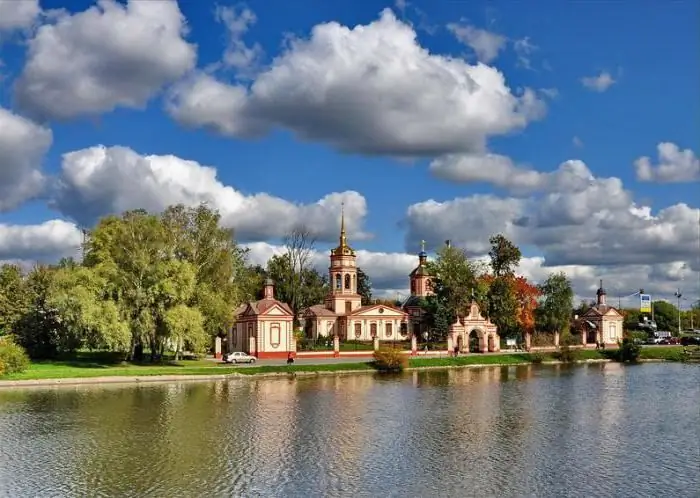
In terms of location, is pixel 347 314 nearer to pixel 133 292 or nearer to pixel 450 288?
pixel 450 288

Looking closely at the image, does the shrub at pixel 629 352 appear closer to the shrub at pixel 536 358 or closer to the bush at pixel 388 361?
the shrub at pixel 536 358

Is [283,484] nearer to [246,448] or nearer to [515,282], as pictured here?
[246,448]

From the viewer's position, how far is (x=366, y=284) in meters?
124

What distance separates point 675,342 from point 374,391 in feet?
221

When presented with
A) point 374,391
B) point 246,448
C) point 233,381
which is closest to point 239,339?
point 233,381

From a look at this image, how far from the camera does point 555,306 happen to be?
8456 centimetres

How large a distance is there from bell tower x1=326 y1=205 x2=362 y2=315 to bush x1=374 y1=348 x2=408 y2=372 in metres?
27.4

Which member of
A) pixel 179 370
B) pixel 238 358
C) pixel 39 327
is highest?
pixel 39 327

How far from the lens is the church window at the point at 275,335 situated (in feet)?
228

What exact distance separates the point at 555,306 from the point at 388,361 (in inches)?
1211

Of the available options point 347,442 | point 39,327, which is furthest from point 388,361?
point 347,442

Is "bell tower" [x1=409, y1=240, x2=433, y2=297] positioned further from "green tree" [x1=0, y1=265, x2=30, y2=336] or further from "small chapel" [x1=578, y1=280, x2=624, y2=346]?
"green tree" [x1=0, y1=265, x2=30, y2=336]

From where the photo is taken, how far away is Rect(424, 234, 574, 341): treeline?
80.8 meters

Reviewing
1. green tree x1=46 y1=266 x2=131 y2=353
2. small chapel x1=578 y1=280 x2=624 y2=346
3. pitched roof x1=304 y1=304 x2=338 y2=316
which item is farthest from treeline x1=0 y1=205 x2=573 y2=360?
small chapel x1=578 y1=280 x2=624 y2=346
